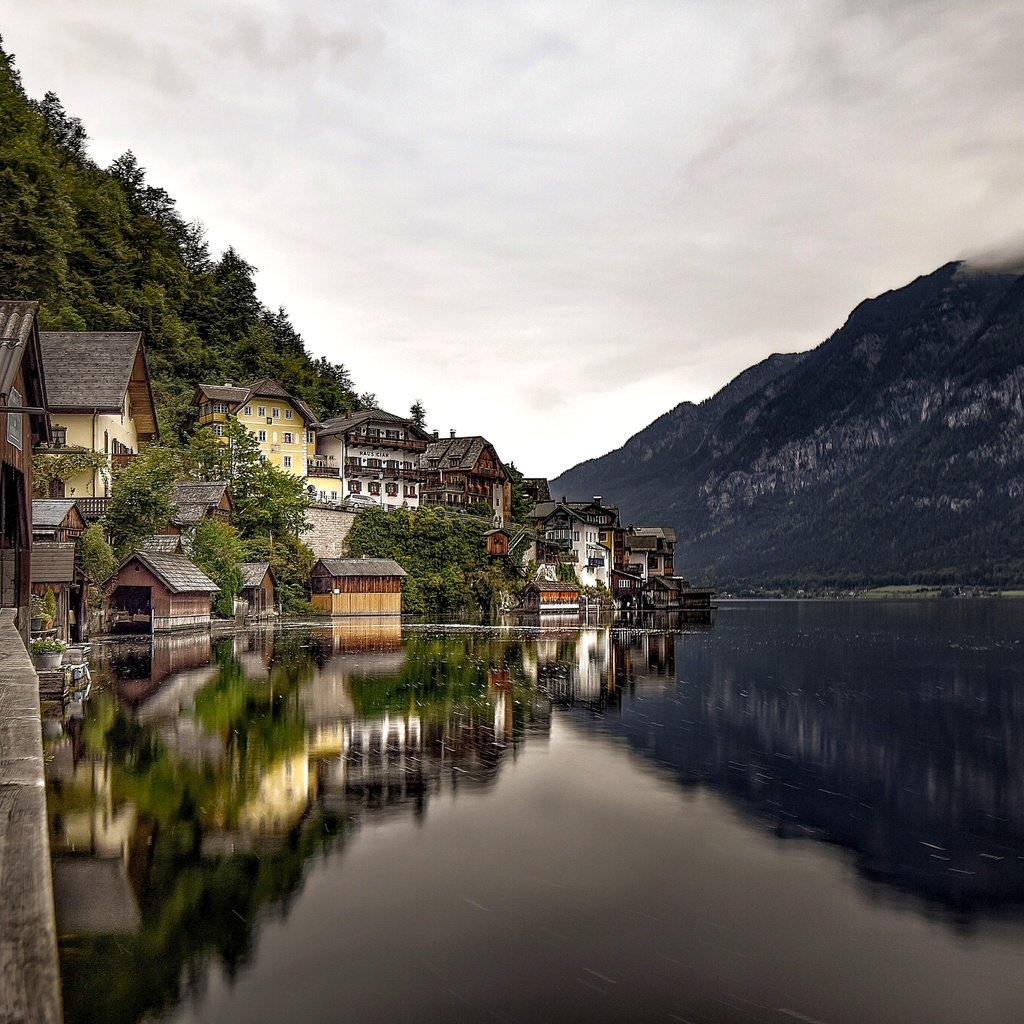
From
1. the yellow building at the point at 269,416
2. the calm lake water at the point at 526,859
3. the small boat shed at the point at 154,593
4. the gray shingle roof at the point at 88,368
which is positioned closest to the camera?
the calm lake water at the point at 526,859

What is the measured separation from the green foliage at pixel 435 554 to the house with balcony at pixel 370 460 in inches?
170

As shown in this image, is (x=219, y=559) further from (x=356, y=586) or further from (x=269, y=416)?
(x=269, y=416)

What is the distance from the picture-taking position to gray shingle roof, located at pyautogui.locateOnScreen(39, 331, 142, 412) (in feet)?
152

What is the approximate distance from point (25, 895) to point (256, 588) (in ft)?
195

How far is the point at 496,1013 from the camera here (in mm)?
7980

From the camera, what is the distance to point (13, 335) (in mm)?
19938

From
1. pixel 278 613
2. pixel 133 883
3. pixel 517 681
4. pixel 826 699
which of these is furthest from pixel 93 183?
pixel 133 883

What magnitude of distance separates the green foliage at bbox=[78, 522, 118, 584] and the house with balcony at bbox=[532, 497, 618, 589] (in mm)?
58195

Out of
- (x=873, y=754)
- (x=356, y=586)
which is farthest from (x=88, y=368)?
(x=873, y=754)

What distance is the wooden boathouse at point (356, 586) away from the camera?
7025 cm

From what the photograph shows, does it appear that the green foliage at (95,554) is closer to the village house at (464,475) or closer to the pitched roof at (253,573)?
the pitched roof at (253,573)

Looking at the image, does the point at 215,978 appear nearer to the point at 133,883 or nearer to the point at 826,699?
the point at 133,883

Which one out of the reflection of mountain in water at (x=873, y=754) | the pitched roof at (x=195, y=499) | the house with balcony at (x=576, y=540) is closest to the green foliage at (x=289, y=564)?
the pitched roof at (x=195, y=499)

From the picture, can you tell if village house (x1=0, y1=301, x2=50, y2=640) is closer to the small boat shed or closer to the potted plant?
the potted plant
